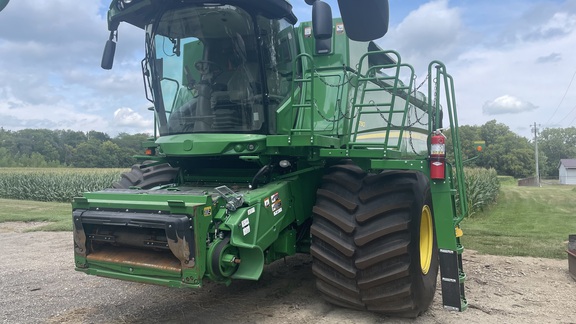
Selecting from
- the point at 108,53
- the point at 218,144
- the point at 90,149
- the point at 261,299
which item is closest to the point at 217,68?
the point at 218,144

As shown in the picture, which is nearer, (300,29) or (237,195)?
(237,195)

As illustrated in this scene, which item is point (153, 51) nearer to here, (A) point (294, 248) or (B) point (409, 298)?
(A) point (294, 248)

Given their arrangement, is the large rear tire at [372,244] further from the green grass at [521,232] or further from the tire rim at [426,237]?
the green grass at [521,232]

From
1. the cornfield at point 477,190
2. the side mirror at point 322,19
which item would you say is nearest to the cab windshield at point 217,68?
the side mirror at point 322,19

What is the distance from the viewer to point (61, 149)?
46.8 meters

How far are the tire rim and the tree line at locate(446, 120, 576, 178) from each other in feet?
60.6

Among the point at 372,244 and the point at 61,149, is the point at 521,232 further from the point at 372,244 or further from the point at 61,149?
the point at 61,149

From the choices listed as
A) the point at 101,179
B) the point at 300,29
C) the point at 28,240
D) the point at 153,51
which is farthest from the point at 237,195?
the point at 101,179

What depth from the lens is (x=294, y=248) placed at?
4.54m

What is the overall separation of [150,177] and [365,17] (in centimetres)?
333

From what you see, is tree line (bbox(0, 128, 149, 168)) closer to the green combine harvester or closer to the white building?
the green combine harvester

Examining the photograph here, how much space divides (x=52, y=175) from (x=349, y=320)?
2077 centimetres

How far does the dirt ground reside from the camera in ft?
13.5

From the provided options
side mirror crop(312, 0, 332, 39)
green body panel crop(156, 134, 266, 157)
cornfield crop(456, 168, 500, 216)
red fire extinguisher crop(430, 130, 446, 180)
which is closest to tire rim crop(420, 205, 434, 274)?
red fire extinguisher crop(430, 130, 446, 180)
